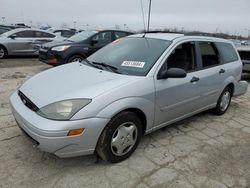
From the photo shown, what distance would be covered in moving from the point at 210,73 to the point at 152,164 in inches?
75.6

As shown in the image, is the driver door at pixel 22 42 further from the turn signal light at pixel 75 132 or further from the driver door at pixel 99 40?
the turn signal light at pixel 75 132

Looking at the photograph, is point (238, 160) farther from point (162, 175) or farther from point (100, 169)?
point (100, 169)

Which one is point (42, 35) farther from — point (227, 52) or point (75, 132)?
point (75, 132)

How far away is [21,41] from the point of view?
35.0 feet

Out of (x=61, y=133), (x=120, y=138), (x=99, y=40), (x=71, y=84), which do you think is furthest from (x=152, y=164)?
(x=99, y=40)

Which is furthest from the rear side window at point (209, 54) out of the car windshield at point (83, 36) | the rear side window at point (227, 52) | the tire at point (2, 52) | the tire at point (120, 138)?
the tire at point (2, 52)

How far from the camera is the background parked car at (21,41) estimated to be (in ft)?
34.3

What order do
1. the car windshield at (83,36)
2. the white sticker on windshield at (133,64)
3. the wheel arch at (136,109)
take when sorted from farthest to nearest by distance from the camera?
the car windshield at (83,36) → the white sticker on windshield at (133,64) → the wheel arch at (136,109)

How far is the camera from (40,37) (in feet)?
36.6

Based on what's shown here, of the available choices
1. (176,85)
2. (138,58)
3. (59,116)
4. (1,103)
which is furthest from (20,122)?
(1,103)

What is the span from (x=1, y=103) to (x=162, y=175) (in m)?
3.48

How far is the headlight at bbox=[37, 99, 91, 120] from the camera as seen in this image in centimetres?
246

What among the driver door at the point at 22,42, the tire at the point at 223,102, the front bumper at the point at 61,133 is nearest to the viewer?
the front bumper at the point at 61,133

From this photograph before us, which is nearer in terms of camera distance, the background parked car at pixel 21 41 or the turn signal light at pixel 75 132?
the turn signal light at pixel 75 132
